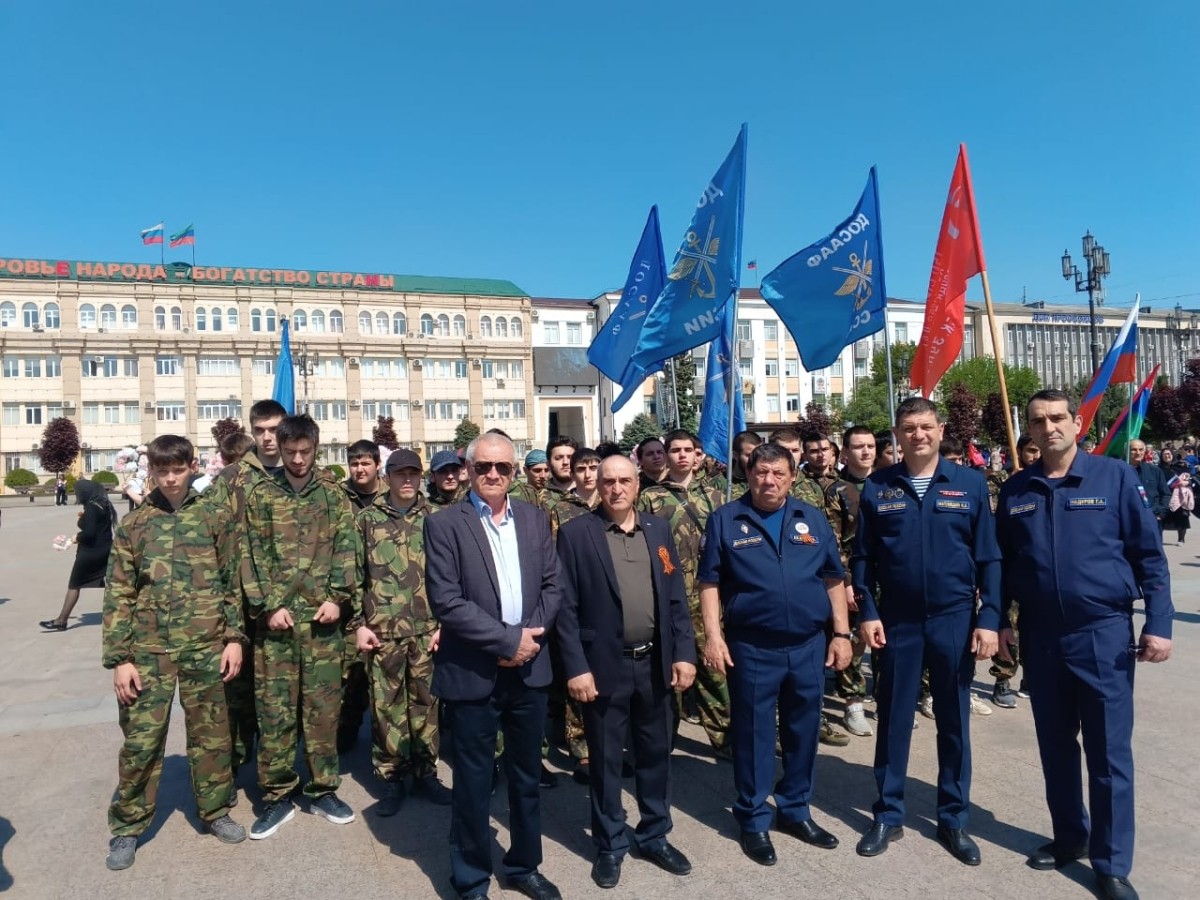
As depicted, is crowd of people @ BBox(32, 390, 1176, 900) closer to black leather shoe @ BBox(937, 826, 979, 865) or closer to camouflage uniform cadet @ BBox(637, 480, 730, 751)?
black leather shoe @ BBox(937, 826, 979, 865)

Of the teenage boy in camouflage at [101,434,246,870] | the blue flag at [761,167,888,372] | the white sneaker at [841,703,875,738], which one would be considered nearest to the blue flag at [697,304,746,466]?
the blue flag at [761,167,888,372]

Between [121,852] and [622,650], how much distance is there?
2697mm

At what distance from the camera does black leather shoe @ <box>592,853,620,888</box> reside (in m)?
3.67

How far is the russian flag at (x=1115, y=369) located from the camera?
9.29m

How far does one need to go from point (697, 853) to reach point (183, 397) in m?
65.1

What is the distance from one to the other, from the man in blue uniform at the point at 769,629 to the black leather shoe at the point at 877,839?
5.9 inches

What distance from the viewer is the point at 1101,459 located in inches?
149

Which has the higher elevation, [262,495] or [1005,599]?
[262,495]

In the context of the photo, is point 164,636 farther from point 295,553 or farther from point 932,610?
point 932,610

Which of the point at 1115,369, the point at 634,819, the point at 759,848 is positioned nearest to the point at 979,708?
the point at 759,848

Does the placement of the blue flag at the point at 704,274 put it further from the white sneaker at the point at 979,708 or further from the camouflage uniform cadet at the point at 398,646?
the white sneaker at the point at 979,708

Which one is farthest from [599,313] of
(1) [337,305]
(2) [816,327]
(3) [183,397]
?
(2) [816,327]

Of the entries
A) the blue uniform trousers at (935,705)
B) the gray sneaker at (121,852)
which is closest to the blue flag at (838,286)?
the blue uniform trousers at (935,705)

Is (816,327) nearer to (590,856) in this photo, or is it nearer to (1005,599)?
(1005,599)
